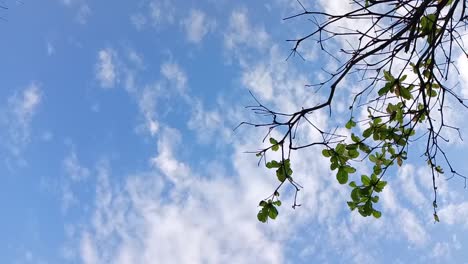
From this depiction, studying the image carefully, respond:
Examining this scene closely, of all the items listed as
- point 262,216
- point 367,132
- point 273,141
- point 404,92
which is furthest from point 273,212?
point 404,92

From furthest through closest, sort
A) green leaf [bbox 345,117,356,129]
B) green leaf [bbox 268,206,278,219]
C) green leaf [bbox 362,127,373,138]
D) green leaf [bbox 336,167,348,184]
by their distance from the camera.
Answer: green leaf [bbox 345,117,356,129] < green leaf [bbox 362,127,373,138] < green leaf [bbox 268,206,278,219] < green leaf [bbox 336,167,348,184]

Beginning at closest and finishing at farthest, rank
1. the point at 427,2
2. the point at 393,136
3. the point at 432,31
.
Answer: the point at 427,2 < the point at 432,31 < the point at 393,136

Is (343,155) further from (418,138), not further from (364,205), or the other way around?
(418,138)

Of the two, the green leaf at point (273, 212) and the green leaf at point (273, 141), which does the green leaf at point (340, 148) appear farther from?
→ the green leaf at point (273, 212)

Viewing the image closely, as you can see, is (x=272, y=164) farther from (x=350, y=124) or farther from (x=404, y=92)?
(x=404, y=92)

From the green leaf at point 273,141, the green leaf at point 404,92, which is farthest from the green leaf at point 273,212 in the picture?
the green leaf at point 404,92

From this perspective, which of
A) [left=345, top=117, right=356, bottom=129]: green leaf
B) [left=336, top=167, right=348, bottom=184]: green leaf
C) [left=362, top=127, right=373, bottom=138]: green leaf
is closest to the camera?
[left=336, top=167, right=348, bottom=184]: green leaf

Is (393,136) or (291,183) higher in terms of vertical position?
(393,136)

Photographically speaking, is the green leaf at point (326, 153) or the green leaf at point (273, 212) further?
the green leaf at point (273, 212)

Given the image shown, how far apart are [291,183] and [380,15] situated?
1476mm

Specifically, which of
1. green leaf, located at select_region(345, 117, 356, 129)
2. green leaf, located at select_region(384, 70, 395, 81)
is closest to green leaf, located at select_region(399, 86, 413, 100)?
green leaf, located at select_region(384, 70, 395, 81)

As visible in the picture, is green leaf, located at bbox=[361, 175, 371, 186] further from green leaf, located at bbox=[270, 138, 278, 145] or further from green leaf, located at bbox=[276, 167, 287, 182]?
green leaf, located at bbox=[270, 138, 278, 145]

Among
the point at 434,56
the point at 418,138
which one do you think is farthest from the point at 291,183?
the point at 434,56

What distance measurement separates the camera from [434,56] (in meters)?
3.50
